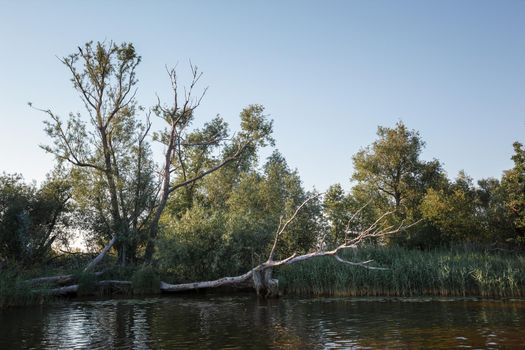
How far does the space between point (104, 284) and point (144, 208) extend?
8952 millimetres

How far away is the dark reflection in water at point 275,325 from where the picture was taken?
1340cm

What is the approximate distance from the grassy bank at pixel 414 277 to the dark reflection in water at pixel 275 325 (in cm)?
233

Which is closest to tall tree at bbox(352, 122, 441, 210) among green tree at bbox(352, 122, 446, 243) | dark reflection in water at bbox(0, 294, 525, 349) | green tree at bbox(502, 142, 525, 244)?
green tree at bbox(352, 122, 446, 243)

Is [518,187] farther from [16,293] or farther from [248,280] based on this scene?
[16,293]

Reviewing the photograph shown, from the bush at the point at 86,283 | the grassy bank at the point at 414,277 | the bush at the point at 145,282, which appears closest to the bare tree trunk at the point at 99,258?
the bush at the point at 86,283

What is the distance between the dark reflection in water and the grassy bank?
7.66 ft

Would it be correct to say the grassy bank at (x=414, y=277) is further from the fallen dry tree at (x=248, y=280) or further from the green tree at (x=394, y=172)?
the green tree at (x=394, y=172)

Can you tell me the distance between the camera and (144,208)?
4028 cm

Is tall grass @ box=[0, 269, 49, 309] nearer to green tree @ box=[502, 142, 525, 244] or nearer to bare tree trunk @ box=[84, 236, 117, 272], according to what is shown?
bare tree trunk @ box=[84, 236, 117, 272]

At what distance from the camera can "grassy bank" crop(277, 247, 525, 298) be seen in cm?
2481

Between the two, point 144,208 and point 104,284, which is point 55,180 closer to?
point 144,208

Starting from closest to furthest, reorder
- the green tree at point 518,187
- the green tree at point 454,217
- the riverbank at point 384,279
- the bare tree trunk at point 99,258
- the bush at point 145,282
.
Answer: the riverbank at point 384,279 < the bush at point 145,282 < the bare tree trunk at point 99,258 < the green tree at point 518,187 < the green tree at point 454,217

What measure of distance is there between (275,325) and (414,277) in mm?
11790

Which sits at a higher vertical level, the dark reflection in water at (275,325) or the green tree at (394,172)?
the green tree at (394,172)
